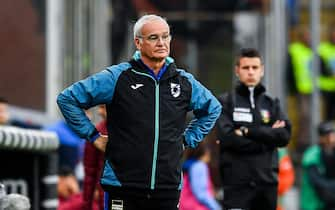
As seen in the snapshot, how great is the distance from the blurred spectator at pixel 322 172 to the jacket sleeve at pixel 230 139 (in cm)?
647

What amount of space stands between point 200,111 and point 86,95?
0.85 metres

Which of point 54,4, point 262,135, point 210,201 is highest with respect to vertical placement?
point 54,4

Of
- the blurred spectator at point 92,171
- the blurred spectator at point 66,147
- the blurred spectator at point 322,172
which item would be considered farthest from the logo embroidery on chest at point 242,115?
the blurred spectator at point 322,172

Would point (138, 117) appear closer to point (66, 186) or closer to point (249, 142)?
point (249, 142)

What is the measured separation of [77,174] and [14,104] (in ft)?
4.05

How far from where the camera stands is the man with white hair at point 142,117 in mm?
8977

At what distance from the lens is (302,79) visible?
859 inches

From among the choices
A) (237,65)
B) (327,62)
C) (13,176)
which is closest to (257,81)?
(237,65)

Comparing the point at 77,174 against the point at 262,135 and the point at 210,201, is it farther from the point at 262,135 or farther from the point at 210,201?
the point at 262,135

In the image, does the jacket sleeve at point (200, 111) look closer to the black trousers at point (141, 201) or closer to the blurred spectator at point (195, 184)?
the black trousers at point (141, 201)

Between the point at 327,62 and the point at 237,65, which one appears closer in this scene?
the point at 237,65

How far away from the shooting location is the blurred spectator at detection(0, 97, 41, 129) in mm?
13461

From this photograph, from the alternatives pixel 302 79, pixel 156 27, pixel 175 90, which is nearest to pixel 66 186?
pixel 175 90

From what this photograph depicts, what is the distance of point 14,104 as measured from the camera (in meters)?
16.7
